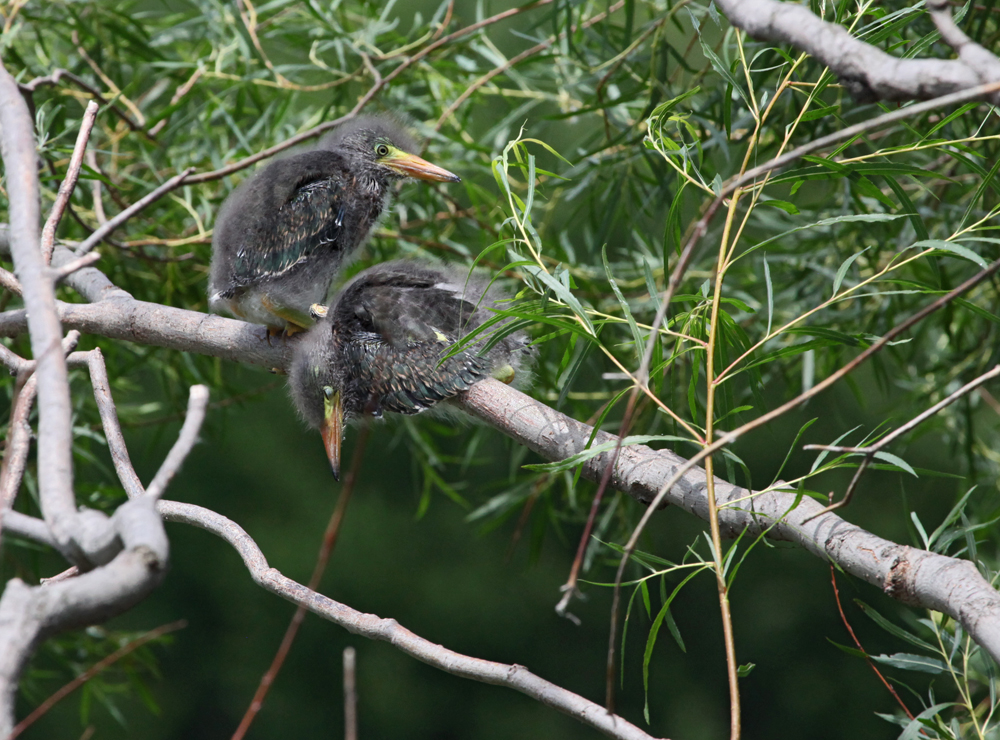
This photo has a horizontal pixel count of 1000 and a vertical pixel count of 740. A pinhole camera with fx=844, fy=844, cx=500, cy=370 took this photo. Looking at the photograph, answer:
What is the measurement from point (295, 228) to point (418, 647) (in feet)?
2.35

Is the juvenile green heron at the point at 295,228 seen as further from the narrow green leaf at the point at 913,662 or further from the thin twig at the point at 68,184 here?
the narrow green leaf at the point at 913,662

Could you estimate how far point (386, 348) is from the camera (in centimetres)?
111

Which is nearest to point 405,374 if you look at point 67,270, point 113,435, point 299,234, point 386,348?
point 386,348

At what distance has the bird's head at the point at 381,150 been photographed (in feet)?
4.45

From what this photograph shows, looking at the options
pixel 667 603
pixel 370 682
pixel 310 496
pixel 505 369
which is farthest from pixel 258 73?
pixel 370 682

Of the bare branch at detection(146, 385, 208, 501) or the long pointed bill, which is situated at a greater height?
the bare branch at detection(146, 385, 208, 501)

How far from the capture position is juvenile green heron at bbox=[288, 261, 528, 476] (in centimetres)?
108

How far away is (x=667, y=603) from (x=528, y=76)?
1.42 m

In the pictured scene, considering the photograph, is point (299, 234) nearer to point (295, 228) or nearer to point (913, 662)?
point (295, 228)

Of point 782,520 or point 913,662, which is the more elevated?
point 782,520

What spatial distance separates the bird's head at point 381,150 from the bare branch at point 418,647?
2.29 ft

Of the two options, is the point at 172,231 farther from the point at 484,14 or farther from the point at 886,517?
the point at 886,517

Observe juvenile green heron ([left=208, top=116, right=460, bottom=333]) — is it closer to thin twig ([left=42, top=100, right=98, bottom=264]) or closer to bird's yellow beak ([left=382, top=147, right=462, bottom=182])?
bird's yellow beak ([left=382, top=147, right=462, bottom=182])

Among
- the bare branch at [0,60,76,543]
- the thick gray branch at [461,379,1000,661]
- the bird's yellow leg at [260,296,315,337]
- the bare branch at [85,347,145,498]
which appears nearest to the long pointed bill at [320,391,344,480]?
the bird's yellow leg at [260,296,315,337]
